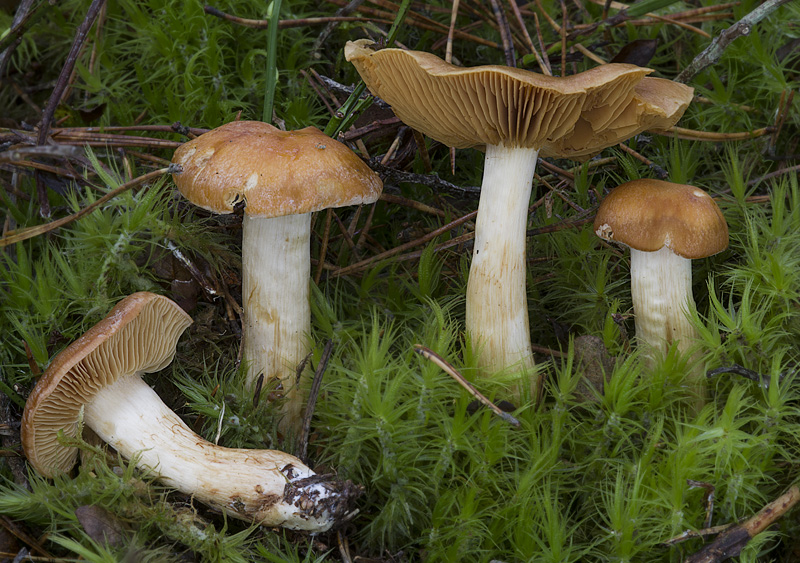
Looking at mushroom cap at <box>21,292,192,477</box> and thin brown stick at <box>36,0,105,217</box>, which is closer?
mushroom cap at <box>21,292,192,477</box>

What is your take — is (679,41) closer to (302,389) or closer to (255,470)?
(302,389)

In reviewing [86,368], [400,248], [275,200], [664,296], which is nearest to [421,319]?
[400,248]

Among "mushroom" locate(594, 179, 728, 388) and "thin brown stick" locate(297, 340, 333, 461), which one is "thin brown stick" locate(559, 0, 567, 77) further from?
"thin brown stick" locate(297, 340, 333, 461)

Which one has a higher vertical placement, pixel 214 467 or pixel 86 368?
pixel 86 368

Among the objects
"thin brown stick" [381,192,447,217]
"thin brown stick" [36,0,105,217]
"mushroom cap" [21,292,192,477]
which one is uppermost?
"thin brown stick" [36,0,105,217]

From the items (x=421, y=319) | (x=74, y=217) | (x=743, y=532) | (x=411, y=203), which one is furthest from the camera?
(x=411, y=203)

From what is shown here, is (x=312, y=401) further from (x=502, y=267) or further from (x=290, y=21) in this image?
(x=290, y=21)

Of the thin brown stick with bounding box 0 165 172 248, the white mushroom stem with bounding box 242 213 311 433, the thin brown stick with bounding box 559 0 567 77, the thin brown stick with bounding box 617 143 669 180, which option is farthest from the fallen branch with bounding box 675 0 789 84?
the thin brown stick with bounding box 0 165 172 248
